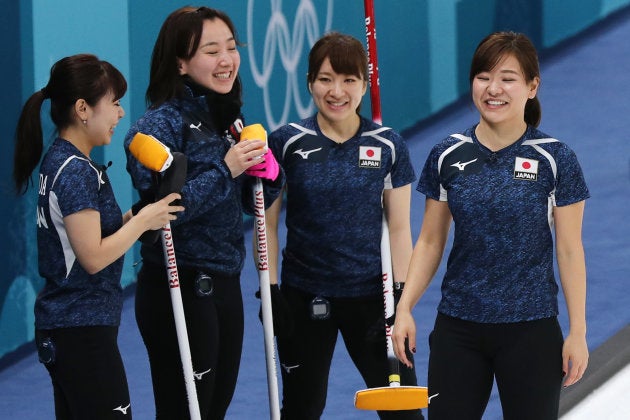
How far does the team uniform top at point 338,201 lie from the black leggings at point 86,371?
3.26ft

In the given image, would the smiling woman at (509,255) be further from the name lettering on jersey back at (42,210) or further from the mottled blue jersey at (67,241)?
the name lettering on jersey back at (42,210)

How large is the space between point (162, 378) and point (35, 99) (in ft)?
3.89

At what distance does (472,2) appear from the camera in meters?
12.6

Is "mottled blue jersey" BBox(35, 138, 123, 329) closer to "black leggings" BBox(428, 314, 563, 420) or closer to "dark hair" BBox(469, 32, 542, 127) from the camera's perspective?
"black leggings" BBox(428, 314, 563, 420)

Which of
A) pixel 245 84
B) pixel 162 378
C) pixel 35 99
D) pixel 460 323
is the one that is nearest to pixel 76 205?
pixel 35 99

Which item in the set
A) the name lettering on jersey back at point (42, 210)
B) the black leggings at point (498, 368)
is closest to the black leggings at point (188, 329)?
the name lettering on jersey back at point (42, 210)

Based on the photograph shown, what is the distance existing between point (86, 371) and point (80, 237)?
0.46 m

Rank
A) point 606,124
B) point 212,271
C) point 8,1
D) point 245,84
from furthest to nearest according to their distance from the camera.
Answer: point 606,124 → point 245,84 → point 8,1 → point 212,271

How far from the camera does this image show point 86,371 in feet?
15.9

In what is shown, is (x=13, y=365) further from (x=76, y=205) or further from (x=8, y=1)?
(x=76, y=205)

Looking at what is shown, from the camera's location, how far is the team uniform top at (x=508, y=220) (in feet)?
15.6

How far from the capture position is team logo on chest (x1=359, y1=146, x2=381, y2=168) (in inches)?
218

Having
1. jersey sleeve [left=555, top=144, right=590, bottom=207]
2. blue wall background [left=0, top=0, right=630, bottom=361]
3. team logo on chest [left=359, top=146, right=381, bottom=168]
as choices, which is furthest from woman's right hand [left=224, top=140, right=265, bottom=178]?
blue wall background [left=0, top=0, right=630, bottom=361]

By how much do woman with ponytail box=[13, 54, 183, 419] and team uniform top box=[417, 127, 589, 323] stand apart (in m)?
1.08
